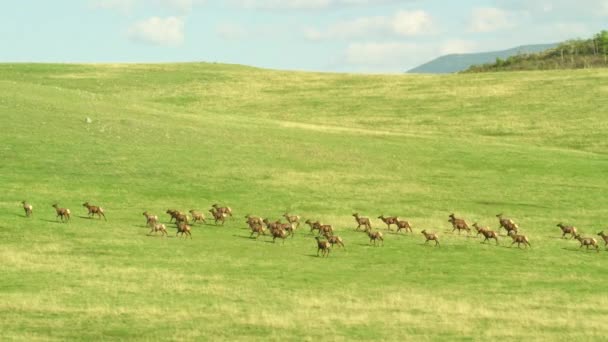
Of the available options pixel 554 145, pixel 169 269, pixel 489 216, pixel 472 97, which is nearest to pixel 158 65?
pixel 472 97

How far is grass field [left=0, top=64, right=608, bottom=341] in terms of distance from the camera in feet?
83.8

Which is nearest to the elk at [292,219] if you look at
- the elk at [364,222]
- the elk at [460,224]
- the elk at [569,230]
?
the elk at [364,222]

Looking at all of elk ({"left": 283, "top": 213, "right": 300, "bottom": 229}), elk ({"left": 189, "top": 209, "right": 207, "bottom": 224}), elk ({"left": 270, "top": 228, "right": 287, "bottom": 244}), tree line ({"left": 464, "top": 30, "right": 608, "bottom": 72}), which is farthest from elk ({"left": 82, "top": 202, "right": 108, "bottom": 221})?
tree line ({"left": 464, "top": 30, "right": 608, "bottom": 72})

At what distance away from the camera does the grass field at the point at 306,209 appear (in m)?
25.5

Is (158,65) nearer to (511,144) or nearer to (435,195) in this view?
(511,144)

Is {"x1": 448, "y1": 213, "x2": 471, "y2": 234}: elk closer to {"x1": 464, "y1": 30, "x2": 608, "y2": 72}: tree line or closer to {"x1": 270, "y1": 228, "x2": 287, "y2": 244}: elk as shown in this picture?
{"x1": 270, "y1": 228, "x2": 287, "y2": 244}: elk

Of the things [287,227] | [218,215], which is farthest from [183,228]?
[287,227]

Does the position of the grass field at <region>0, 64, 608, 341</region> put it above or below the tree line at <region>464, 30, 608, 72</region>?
below

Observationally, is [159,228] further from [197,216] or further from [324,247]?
[324,247]

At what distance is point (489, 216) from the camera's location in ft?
144

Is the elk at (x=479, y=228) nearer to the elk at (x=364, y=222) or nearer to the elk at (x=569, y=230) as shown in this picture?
the elk at (x=569, y=230)

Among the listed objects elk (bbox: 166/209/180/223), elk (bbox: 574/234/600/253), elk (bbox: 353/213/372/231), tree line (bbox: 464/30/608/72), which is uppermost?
tree line (bbox: 464/30/608/72)

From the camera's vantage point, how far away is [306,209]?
43.8 meters

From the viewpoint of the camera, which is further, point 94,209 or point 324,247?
point 94,209
